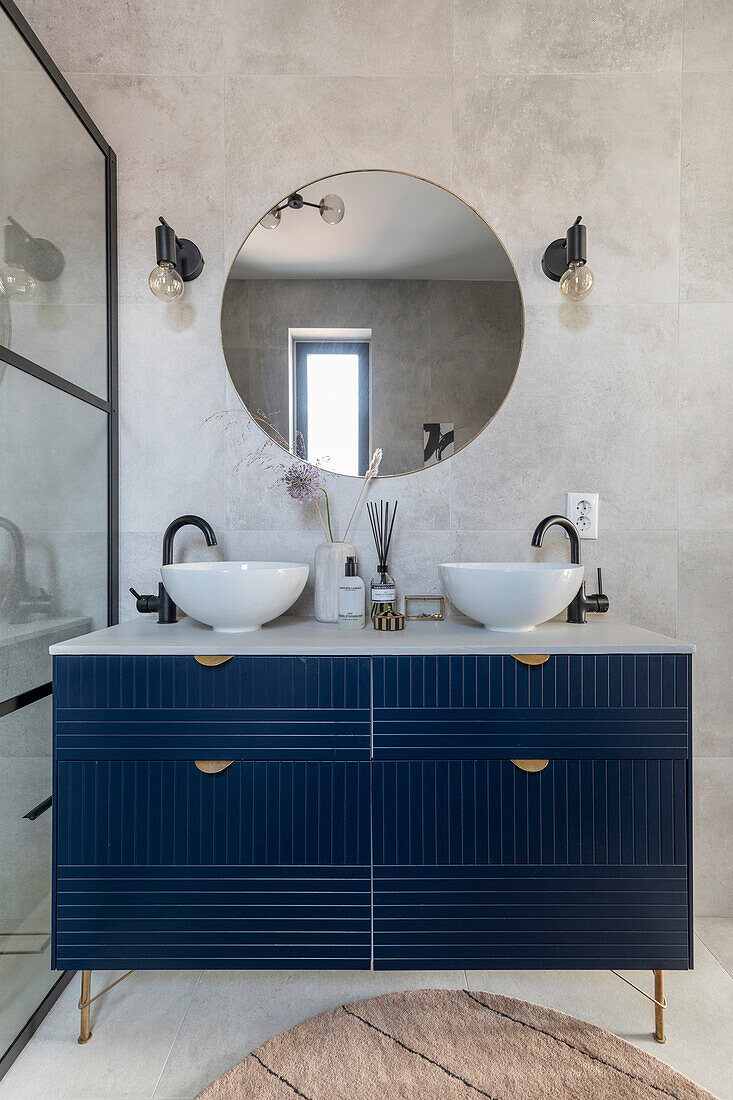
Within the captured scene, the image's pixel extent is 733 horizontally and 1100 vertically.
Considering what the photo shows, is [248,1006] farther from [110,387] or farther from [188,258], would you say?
[188,258]

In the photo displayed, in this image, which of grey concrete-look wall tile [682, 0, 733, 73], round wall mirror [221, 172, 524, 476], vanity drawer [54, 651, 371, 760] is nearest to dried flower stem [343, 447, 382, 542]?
round wall mirror [221, 172, 524, 476]

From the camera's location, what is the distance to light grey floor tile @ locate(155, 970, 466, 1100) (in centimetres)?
125

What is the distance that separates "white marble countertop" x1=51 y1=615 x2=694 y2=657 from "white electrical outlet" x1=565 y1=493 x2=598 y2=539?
342 millimetres

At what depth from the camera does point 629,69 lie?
5.68ft

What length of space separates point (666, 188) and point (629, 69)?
1.10 ft

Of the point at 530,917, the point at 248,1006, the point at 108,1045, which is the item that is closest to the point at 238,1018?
the point at 248,1006

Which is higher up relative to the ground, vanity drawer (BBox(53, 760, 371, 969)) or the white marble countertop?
the white marble countertop

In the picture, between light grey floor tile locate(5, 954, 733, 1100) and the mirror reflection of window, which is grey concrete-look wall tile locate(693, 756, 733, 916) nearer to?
light grey floor tile locate(5, 954, 733, 1100)

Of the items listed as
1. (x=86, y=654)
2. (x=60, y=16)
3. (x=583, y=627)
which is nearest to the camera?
(x=86, y=654)

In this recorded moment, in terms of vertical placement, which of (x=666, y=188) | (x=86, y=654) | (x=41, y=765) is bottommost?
(x=41, y=765)

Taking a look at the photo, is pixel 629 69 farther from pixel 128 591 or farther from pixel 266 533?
pixel 128 591

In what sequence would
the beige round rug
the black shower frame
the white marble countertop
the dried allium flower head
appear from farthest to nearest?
1. the dried allium flower head
2. the black shower frame
3. the white marble countertop
4. the beige round rug

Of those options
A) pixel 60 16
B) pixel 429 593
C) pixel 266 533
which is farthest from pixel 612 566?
pixel 60 16

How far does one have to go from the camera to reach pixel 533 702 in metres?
1.29
